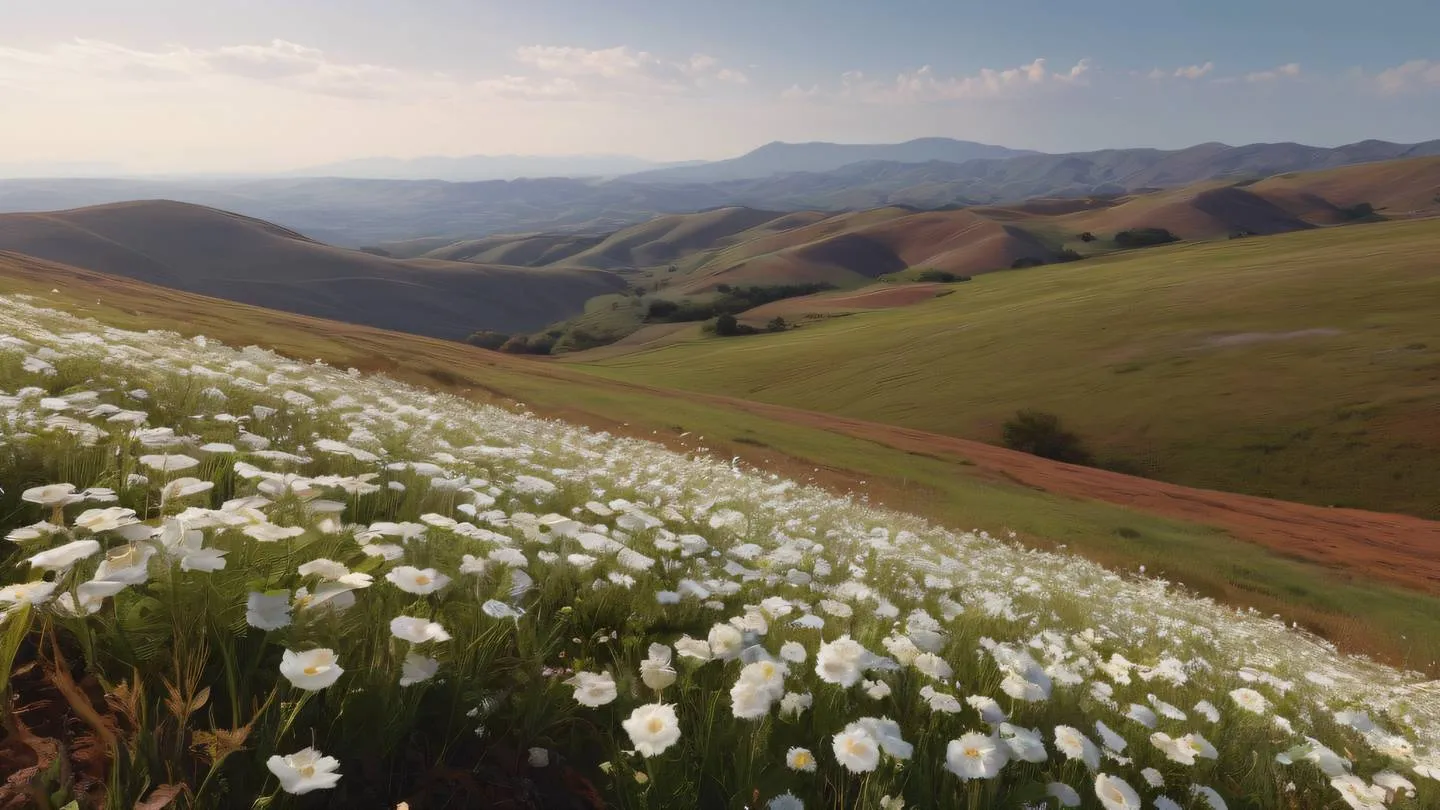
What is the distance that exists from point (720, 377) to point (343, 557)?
7673 cm

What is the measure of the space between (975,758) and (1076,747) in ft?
2.43

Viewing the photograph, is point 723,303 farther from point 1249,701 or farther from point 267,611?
point 267,611

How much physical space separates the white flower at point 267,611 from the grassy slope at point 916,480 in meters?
24.4

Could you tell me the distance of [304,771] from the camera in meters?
2.17

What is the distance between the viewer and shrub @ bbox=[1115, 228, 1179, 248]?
552 feet

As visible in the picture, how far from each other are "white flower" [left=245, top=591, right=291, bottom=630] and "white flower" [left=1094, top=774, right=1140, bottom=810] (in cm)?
356

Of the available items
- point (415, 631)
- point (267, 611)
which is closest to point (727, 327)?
point (415, 631)

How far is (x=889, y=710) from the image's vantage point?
12.5ft

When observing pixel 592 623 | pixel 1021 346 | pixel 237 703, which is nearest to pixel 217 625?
pixel 237 703

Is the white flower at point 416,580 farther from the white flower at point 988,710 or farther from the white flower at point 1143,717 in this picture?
the white flower at point 1143,717

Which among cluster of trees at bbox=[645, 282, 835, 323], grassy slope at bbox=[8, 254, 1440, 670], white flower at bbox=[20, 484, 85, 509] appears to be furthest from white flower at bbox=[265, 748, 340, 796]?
cluster of trees at bbox=[645, 282, 835, 323]

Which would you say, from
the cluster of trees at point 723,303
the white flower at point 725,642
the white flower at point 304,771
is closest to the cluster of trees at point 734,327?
the cluster of trees at point 723,303

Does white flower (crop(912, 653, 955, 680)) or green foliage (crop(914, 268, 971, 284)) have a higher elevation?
white flower (crop(912, 653, 955, 680))

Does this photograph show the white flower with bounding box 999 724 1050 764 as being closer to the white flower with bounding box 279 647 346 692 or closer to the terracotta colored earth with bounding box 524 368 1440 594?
the white flower with bounding box 279 647 346 692
